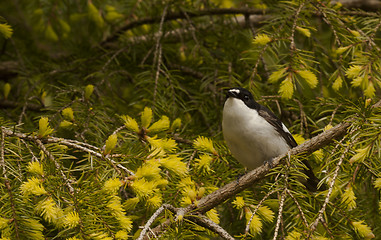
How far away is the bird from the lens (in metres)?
2.88

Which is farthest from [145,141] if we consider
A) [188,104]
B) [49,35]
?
[49,35]

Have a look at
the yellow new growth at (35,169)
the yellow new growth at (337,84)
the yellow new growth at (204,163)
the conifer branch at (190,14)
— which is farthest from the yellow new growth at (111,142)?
the conifer branch at (190,14)

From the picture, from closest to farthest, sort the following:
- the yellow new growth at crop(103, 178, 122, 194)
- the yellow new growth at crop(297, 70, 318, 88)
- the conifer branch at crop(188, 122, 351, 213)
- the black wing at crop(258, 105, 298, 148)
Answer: the yellow new growth at crop(103, 178, 122, 194), the conifer branch at crop(188, 122, 351, 213), the yellow new growth at crop(297, 70, 318, 88), the black wing at crop(258, 105, 298, 148)

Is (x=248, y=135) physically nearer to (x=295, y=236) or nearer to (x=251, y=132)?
(x=251, y=132)

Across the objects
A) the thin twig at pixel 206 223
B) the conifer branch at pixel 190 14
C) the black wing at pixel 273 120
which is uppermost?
the conifer branch at pixel 190 14

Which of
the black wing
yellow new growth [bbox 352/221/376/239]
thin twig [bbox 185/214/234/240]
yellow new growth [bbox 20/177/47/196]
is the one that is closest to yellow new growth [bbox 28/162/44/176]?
yellow new growth [bbox 20/177/47/196]

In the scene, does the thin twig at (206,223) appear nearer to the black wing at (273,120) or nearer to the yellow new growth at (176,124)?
the yellow new growth at (176,124)

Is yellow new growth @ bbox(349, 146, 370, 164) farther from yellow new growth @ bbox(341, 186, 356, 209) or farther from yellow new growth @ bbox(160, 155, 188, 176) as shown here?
yellow new growth @ bbox(160, 155, 188, 176)

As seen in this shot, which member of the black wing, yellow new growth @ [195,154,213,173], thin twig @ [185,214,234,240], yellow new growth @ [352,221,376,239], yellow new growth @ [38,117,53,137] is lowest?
the black wing

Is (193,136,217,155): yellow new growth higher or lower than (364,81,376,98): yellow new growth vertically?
lower

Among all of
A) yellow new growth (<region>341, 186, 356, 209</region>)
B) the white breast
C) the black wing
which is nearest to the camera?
Result: yellow new growth (<region>341, 186, 356, 209</region>)

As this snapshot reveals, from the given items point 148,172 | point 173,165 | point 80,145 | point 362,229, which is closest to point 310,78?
point 362,229

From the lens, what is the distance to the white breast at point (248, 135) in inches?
113

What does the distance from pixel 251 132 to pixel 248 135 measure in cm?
3
